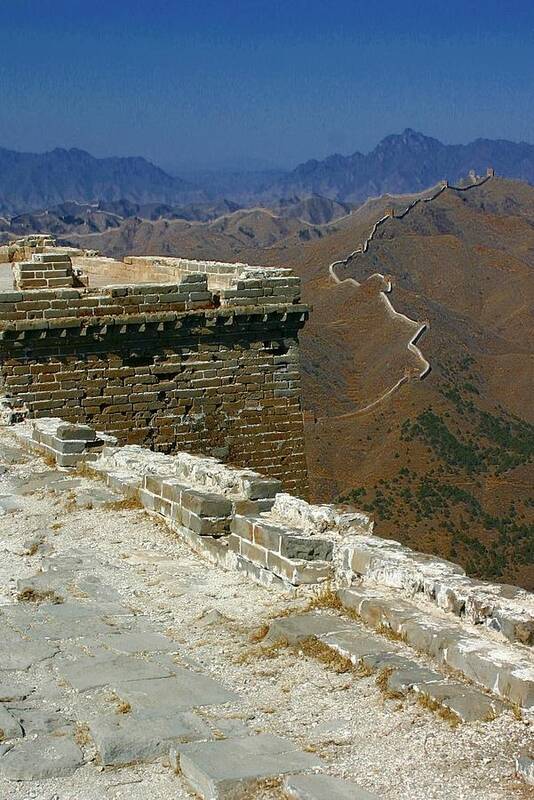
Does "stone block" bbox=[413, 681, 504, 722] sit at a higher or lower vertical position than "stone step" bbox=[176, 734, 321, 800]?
higher

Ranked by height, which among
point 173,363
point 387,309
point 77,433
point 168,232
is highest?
point 168,232

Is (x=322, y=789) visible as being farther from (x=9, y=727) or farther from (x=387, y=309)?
(x=387, y=309)

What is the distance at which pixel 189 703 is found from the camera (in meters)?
5.39

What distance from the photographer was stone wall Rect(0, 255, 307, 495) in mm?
12859

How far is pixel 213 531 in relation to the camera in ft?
26.2

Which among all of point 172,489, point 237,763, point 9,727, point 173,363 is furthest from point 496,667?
point 173,363

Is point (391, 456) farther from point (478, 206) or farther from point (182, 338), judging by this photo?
point (478, 206)

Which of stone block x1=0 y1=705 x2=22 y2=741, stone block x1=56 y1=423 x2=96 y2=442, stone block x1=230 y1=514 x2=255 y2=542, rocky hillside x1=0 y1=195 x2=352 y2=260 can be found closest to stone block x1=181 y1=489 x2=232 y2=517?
stone block x1=230 y1=514 x2=255 y2=542

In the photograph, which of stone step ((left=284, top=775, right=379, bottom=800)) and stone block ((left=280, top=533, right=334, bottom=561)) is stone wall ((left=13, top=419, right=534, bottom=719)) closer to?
stone block ((left=280, top=533, right=334, bottom=561))

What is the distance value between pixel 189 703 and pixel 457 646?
1.23 metres

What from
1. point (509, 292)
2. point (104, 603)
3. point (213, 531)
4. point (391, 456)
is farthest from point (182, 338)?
point (509, 292)

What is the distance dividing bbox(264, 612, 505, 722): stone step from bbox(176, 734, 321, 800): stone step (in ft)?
2.19

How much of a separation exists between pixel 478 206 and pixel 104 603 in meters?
117

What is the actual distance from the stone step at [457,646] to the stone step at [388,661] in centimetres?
7
